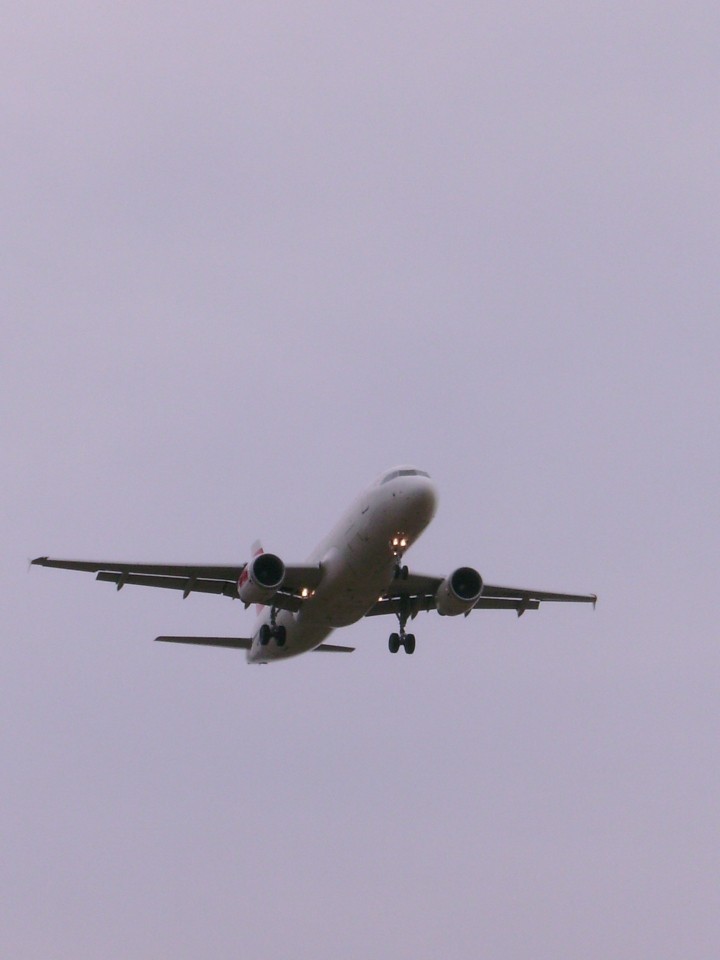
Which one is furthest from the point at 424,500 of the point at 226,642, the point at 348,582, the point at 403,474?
the point at 226,642

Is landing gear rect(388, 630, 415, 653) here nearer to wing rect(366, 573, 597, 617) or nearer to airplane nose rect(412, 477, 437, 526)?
wing rect(366, 573, 597, 617)

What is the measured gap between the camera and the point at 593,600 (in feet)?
156

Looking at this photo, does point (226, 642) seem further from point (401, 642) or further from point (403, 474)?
point (403, 474)

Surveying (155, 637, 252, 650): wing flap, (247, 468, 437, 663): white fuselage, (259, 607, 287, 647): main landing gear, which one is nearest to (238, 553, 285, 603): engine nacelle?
(247, 468, 437, 663): white fuselage

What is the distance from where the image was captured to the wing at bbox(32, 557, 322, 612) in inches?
1706

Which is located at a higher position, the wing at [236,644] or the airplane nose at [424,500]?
the airplane nose at [424,500]

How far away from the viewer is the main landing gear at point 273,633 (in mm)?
46016

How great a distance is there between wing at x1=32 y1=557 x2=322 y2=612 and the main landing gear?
117 cm

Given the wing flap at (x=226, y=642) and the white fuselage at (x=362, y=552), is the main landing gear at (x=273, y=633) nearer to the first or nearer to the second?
the white fuselage at (x=362, y=552)

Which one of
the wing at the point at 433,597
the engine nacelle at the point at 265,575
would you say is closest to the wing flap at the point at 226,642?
the wing at the point at 433,597

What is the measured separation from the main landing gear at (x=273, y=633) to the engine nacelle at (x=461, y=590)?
510 centimetres

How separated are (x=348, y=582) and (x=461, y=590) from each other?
420 centimetres

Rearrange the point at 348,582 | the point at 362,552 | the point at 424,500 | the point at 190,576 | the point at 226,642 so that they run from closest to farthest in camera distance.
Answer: the point at 424,500 → the point at 362,552 → the point at 348,582 → the point at 190,576 → the point at 226,642

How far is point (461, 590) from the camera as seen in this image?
145ft
